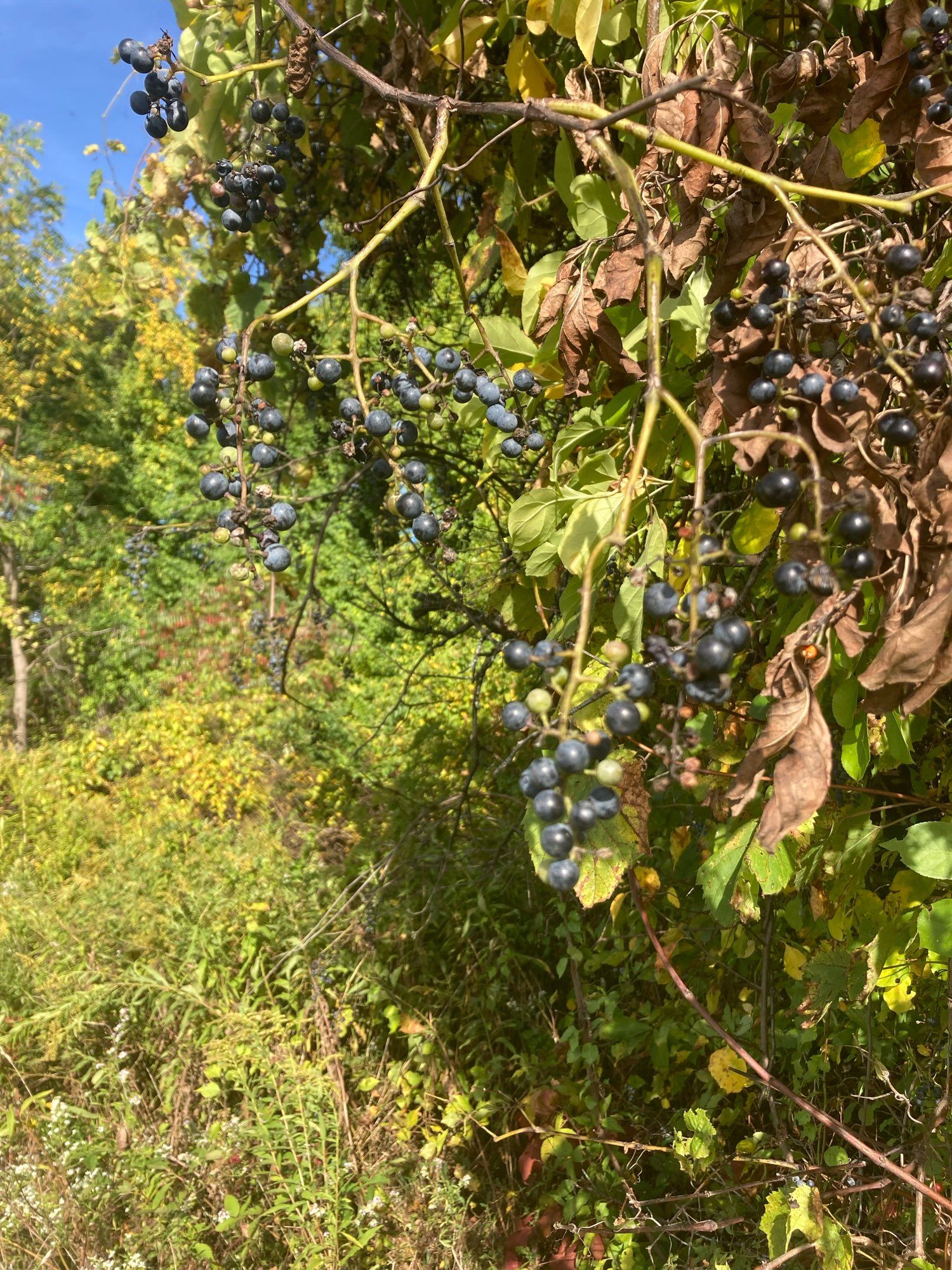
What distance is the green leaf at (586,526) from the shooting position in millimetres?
1085

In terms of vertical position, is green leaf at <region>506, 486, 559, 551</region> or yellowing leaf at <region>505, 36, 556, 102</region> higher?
yellowing leaf at <region>505, 36, 556, 102</region>

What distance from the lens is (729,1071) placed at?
2086 mm

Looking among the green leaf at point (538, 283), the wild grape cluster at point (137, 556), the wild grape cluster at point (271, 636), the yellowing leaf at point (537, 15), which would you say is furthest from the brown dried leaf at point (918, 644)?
the wild grape cluster at point (137, 556)

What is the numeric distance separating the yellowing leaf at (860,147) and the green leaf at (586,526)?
1.69 ft

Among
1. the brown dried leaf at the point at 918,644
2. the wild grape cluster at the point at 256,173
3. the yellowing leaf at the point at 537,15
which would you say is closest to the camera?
the brown dried leaf at the point at 918,644

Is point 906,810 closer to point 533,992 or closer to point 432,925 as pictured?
point 533,992

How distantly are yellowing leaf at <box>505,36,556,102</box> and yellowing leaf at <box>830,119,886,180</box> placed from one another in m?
0.73

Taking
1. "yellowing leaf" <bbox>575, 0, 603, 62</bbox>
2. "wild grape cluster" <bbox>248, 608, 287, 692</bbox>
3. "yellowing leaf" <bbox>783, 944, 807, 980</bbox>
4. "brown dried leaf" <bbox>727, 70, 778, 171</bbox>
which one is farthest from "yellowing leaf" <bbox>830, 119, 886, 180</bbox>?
"wild grape cluster" <bbox>248, 608, 287, 692</bbox>

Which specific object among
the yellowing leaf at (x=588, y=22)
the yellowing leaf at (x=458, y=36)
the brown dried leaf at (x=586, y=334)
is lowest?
the brown dried leaf at (x=586, y=334)

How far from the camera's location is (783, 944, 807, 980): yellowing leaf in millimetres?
1941

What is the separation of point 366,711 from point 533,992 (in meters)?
3.98

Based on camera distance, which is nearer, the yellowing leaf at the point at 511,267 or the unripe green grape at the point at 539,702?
the unripe green grape at the point at 539,702

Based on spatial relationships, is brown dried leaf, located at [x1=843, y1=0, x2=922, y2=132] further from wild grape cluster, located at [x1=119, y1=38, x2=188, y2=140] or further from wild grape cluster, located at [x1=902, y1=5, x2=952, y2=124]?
wild grape cluster, located at [x1=119, y1=38, x2=188, y2=140]

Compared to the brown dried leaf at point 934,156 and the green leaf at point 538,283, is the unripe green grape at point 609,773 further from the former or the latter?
the green leaf at point 538,283
